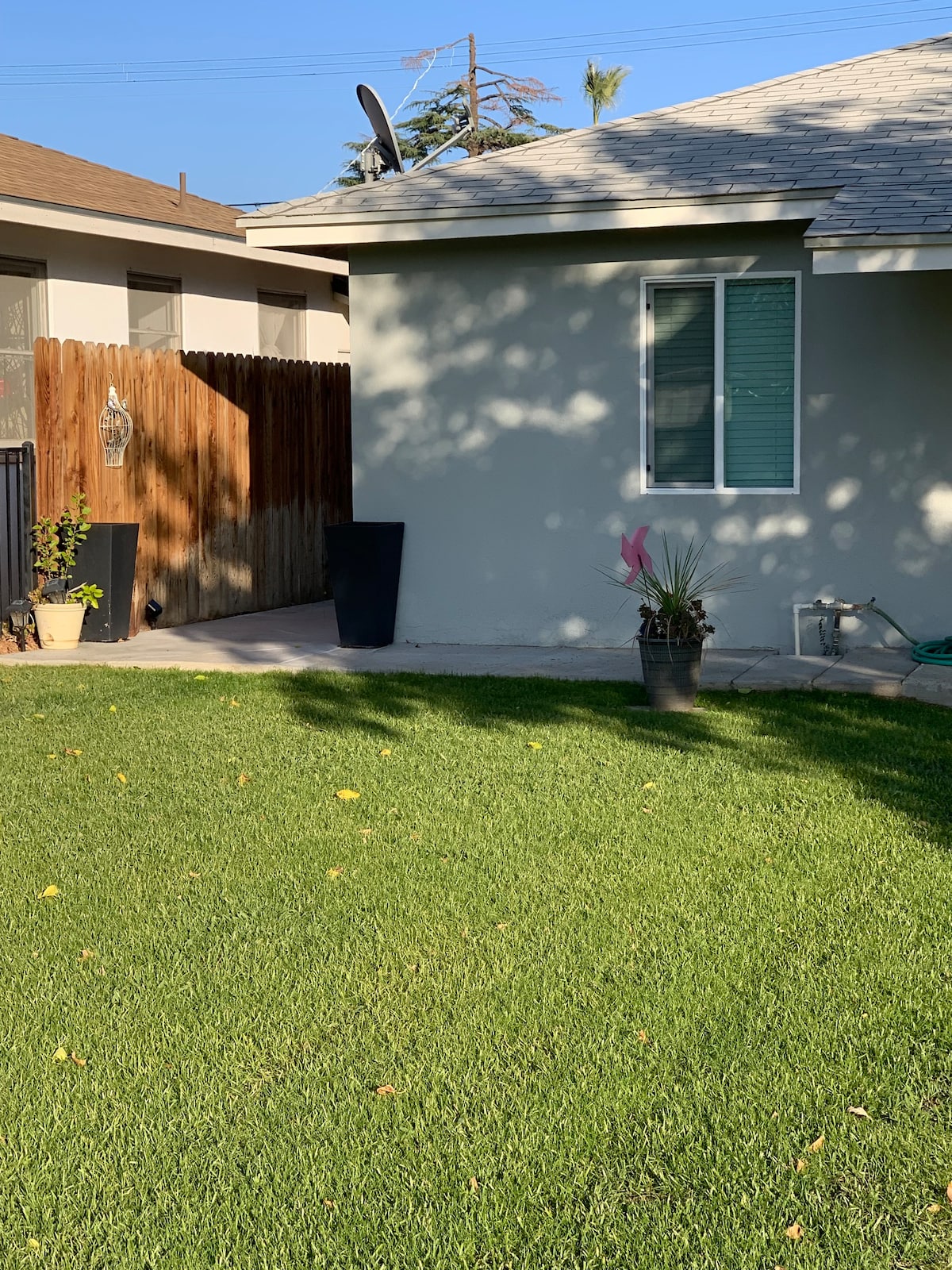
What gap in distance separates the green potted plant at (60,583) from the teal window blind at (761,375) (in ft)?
16.4

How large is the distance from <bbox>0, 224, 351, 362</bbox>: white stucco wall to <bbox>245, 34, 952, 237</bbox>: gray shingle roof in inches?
87.8

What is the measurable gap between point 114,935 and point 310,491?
9.96 metres

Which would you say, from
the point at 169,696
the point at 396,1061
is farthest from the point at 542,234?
the point at 396,1061

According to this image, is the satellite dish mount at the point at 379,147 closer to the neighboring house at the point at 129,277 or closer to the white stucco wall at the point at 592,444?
the neighboring house at the point at 129,277

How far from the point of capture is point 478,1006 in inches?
162

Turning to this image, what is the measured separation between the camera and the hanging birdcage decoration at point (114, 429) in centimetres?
1162

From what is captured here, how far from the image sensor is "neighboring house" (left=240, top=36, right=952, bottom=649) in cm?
994

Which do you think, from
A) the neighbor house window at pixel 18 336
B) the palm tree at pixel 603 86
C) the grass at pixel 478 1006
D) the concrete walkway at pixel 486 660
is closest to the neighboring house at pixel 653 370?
the concrete walkway at pixel 486 660

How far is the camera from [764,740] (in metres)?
7.41

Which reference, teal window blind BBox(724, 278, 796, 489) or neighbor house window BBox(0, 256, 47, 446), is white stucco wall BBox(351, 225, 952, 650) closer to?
teal window blind BBox(724, 278, 796, 489)

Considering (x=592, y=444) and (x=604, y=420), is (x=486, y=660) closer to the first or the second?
(x=592, y=444)

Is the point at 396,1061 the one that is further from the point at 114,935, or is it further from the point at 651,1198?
the point at 114,935

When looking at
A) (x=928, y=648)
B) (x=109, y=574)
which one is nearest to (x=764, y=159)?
(x=928, y=648)

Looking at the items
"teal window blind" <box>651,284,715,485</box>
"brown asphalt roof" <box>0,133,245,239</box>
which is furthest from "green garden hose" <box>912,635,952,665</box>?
"brown asphalt roof" <box>0,133,245,239</box>
